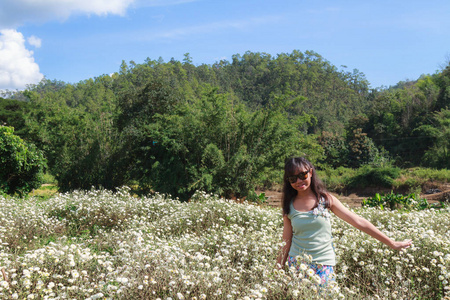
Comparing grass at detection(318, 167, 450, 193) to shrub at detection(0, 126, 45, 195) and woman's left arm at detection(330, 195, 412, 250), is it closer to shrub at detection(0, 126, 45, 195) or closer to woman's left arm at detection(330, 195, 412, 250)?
shrub at detection(0, 126, 45, 195)

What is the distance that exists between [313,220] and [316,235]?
111 mm

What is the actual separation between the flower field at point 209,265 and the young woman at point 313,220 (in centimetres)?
19

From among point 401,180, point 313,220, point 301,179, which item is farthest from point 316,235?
point 401,180

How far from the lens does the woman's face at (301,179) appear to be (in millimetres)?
2777

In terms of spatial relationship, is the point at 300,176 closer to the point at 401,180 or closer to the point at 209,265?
the point at 209,265

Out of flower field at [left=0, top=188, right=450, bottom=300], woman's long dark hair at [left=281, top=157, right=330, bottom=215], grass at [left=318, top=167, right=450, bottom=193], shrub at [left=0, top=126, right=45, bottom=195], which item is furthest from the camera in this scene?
grass at [left=318, top=167, right=450, bottom=193]

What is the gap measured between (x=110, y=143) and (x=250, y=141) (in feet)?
17.3

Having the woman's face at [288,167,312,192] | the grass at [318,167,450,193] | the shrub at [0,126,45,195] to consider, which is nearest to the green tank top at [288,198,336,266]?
the woman's face at [288,167,312,192]

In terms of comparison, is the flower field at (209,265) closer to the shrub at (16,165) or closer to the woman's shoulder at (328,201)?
the woman's shoulder at (328,201)

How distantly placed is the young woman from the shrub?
11.0 m

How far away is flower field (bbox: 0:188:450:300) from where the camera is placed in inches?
98.9

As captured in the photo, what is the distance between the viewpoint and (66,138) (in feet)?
45.4

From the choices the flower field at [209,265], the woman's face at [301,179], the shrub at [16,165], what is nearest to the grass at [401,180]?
the shrub at [16,165]

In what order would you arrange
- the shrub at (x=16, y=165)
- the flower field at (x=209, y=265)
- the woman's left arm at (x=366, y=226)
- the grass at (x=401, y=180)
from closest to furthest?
1. the flower field at (x=209, y=265)
2. the woman's left arm at (x=366, y=226)
3. the shrub at (x=16, y=165)
4. the grass at (x=401, y=180)
